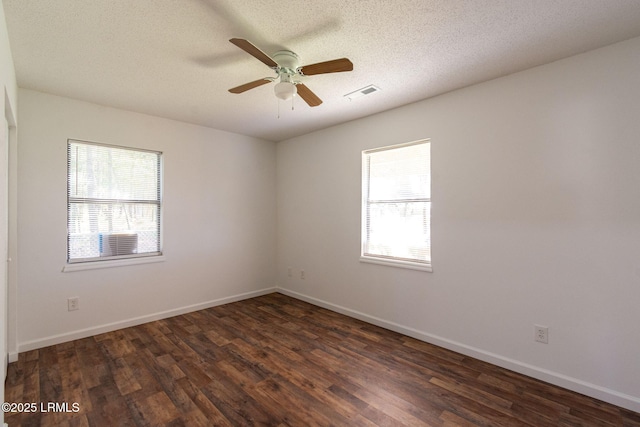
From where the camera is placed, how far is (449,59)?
2283 mm

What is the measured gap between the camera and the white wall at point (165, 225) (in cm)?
288

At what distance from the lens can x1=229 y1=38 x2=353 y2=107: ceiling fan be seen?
1866 mm

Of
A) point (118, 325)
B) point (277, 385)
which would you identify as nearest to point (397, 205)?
point (277, 385)

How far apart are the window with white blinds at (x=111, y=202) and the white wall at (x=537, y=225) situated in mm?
2891

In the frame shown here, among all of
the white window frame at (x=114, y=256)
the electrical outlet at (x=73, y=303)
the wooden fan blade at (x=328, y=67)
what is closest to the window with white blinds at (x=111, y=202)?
the white window frame at (x=114, y=256)

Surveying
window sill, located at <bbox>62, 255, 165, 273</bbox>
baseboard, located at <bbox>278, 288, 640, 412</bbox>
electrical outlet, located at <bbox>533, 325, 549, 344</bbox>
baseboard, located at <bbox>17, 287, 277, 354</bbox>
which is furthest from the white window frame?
electrical outlet, located at <bbox>533, 325, 549, 344</bbox>

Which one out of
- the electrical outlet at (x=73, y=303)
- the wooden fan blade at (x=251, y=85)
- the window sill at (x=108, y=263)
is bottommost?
the electrical outlet at (x=73, y=303)

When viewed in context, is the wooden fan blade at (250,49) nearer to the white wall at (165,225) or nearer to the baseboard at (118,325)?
the white wall at (165,225)

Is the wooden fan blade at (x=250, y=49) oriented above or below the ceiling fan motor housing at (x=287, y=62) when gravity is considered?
below

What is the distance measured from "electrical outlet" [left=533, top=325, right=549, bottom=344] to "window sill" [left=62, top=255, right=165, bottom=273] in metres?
4.06

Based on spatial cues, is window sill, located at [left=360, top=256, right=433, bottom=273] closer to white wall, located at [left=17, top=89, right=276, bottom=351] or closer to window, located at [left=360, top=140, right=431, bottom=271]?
window, located at [left=360, top=140, right=431, bottom=271]

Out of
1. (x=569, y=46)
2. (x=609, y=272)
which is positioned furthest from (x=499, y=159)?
(x=609, y=272)

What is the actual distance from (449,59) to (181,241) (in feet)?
12.1

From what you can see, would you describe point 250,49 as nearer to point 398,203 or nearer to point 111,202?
point 398,203
